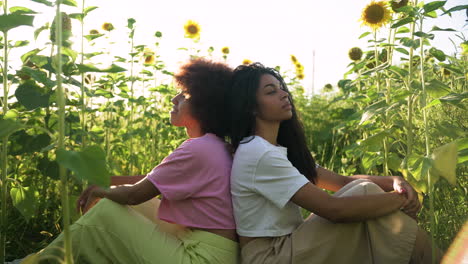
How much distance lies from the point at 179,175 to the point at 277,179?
39cm

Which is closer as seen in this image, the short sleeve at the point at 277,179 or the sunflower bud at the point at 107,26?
the short sleeve at the point at 277,179

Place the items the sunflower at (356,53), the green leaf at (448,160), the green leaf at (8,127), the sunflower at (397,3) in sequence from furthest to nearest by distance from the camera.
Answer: the sunflower at (356,53)
the sunflower at (397,3)
the green leaf at (448,160)
the green leaf at (8,127)

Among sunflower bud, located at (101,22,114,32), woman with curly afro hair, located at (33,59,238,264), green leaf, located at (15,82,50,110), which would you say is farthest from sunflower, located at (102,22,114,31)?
woman with curly afro hair, located at (33,59,238,264)

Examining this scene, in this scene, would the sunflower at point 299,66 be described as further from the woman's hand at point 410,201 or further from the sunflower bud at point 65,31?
the woman's hand at point 410,201

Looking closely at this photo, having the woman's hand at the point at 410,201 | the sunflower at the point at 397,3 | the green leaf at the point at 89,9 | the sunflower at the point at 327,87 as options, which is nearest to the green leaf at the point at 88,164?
the woman's hand at the point at 410,201

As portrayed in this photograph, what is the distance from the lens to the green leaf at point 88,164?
4.55 feet

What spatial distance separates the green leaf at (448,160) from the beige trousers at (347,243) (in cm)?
38

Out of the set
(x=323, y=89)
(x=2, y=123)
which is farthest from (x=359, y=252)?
(x=323, y=89)

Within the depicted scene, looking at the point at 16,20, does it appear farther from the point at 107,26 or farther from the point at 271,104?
the point at 107,26

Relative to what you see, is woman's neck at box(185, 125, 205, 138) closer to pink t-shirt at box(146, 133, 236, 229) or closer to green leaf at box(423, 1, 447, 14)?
pink t-shirt at box(146, 133, 236, 229)

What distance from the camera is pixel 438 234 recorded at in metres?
2.68

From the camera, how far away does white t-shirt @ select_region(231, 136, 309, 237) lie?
2141 mm

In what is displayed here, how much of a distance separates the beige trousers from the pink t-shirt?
204 mm

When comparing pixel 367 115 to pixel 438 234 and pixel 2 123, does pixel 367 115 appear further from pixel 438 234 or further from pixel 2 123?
pixel 2 123
